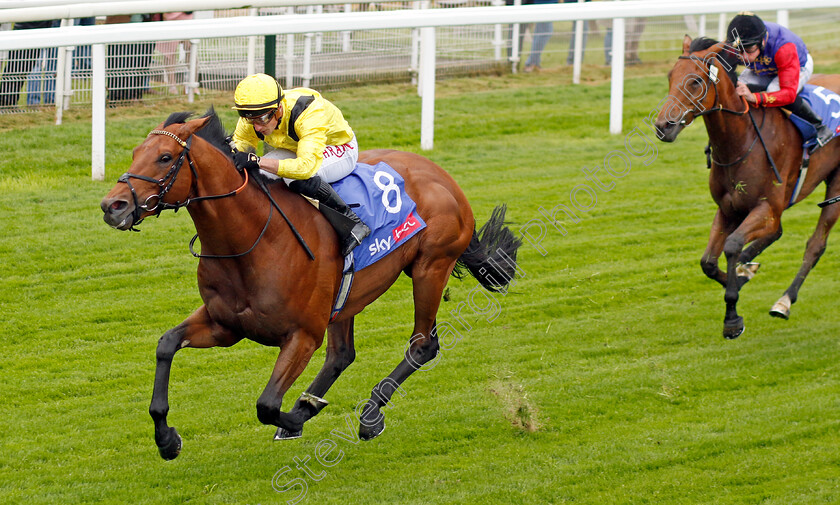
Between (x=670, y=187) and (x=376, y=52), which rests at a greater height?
(x=376, y=52)

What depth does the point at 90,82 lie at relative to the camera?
8.51 meters

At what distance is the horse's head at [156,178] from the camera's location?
371cm

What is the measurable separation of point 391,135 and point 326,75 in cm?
107

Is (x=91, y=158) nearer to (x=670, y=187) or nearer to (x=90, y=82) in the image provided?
(x=90, y=82)

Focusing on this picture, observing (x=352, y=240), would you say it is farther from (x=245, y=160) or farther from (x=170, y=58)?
(x=170, y=58)

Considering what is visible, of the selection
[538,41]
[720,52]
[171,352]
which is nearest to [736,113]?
[720,52]

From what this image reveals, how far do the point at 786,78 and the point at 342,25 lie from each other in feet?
11.0

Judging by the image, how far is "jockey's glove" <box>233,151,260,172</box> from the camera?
4.29 meters

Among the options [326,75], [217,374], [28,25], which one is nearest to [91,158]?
[28,25]

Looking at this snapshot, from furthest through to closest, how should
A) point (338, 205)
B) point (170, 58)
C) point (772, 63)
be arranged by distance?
point (170, 58)
point (772, 63)
point (338, 205)

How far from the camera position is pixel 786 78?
21.2ft

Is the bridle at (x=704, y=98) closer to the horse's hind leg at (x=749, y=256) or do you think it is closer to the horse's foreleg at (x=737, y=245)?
the horse's foreleg at (x=737, y=245)

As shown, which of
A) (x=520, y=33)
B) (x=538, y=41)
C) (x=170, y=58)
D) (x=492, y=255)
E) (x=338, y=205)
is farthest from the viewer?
(x=538, y=41)

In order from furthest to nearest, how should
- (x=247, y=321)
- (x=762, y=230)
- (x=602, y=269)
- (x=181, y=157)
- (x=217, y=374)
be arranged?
(x=602, y=269) → (x=762, y=230) → (x=217, y=374) → (x=247, y=321) → (x=181, y=157)
